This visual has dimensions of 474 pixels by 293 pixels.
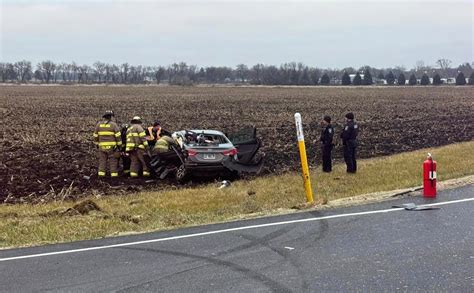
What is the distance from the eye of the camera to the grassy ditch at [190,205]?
8.16 meters

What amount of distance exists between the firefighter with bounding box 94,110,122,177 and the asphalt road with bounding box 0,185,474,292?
7.35 m

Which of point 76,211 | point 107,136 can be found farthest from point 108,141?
point 76,211

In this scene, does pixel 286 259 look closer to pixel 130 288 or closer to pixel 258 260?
pixel 258 260

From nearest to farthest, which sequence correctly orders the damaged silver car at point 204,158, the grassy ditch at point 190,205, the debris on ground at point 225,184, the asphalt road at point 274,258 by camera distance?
the asphalt road at point 274,258
the grassy ditch at point 190,205
the debris on ground at point 225,184
the damaged silver car at point 204,158

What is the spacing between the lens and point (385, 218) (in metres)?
7.78

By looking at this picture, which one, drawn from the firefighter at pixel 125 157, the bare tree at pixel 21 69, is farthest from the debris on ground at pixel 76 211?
the bare tree at pixel 21 69

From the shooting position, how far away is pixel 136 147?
14422mm

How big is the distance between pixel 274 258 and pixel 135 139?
906 centimetres

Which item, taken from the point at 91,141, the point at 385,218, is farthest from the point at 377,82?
the point at 385,218

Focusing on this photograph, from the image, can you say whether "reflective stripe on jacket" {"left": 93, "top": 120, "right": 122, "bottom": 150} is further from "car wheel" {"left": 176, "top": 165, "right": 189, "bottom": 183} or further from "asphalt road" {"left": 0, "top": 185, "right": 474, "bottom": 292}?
"asphalt road" {"left": 0, "top": 185, "right": 474, "bottom": 292}

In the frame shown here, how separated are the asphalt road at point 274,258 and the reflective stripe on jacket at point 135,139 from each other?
7.11m

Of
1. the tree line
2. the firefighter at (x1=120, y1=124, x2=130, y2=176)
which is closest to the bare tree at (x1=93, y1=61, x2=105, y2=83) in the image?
the tree line

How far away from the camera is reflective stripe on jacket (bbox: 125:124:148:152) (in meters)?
14.4

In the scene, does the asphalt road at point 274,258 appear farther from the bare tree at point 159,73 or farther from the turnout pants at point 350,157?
the bare tree at point 159,73
